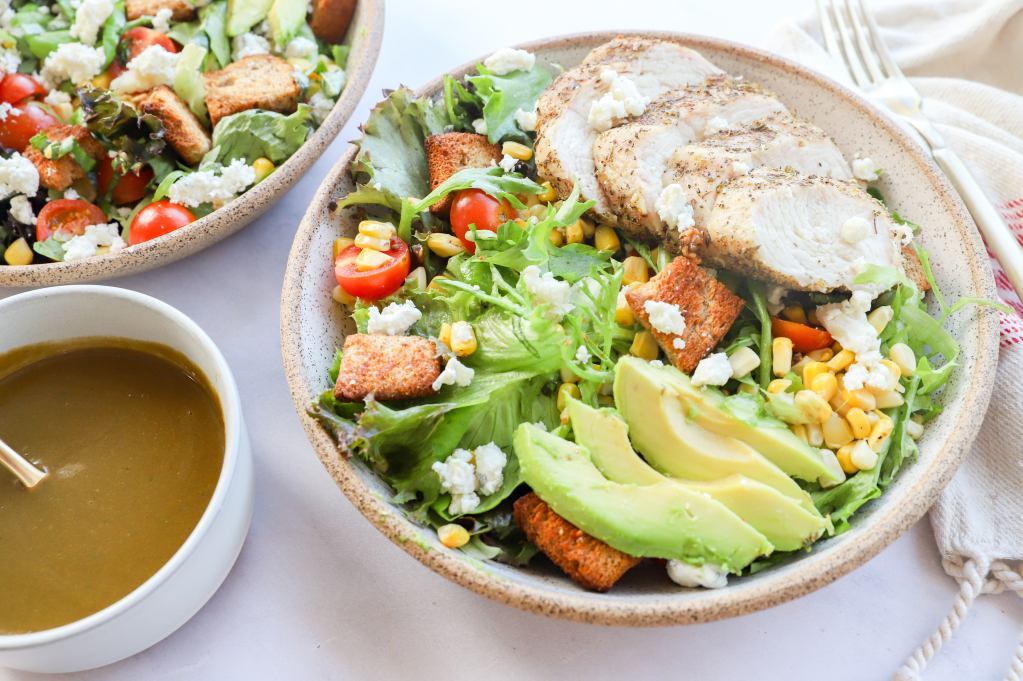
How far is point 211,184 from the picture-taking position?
2.43 metres

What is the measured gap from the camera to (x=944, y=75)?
3.10 m

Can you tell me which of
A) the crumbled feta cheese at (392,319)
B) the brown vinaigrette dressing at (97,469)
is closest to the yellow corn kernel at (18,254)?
the brown vinaigrette dressing at (97,469)

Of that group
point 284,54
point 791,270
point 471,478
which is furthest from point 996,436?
point 284,54

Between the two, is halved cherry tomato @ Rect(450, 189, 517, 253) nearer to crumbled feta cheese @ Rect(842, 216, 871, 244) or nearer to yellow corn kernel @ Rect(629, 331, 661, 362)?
yellow corn kernel @ Rect(629, 331, 661, 362)

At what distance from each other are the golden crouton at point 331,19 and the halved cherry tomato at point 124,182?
0.90 metres

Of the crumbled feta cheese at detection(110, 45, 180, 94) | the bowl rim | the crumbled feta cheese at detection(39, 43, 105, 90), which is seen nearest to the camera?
the bowl rim

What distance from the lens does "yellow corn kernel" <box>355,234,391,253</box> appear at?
86.2 inches

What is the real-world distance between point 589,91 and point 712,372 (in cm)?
111

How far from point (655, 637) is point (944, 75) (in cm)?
279

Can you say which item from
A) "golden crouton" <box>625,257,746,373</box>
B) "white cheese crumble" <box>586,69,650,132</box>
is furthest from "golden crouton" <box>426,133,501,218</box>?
"golden crouton" <box>625,257,746,373</box>

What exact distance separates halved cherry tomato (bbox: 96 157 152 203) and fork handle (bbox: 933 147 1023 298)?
→ 9.79 ft

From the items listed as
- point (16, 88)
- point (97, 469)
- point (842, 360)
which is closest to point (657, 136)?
point (842, 360)

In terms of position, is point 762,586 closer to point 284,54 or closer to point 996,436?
point 996,436

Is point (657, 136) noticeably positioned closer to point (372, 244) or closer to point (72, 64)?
point (372, 244)
